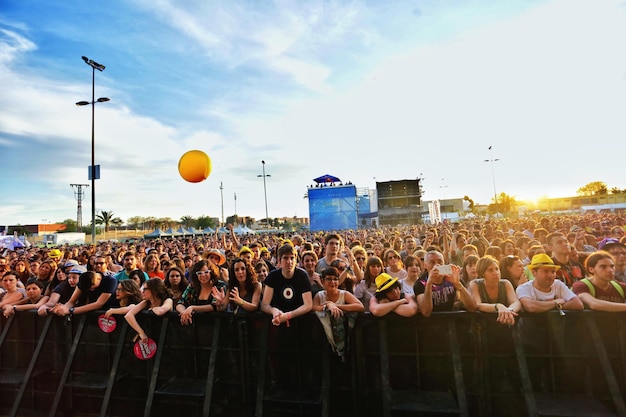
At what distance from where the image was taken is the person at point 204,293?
149 inches

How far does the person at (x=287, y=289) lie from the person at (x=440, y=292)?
3.92 ft

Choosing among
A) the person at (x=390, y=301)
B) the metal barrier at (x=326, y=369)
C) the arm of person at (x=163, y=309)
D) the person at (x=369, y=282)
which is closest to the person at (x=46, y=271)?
the metal barrier at (x=326, y=369)

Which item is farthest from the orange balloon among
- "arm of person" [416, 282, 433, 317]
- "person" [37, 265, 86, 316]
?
"arm of person" [416, 282, 433, 317]

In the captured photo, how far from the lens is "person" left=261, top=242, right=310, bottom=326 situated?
3674mm

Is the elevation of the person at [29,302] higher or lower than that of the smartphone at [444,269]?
lower

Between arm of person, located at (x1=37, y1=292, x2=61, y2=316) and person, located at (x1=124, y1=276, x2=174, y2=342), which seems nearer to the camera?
person, located at (x1=124, y1=276, x2=174, y2=342)

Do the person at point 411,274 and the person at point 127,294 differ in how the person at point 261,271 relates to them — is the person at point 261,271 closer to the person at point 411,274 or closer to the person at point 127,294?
the person at point 127,294

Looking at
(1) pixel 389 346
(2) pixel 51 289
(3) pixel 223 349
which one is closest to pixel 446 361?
(1) pixel 389 346

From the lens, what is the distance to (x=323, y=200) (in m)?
47.2

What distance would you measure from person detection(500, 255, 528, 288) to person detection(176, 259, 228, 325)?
357 cm

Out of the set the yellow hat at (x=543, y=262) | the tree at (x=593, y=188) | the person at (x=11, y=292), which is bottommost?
the person at (x=11, y=292)

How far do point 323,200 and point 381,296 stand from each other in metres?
43.7

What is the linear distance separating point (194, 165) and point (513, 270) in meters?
5.40

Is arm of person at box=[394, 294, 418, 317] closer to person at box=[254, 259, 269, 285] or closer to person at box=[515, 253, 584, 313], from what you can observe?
person at box=[515, 253, 584, 313]
